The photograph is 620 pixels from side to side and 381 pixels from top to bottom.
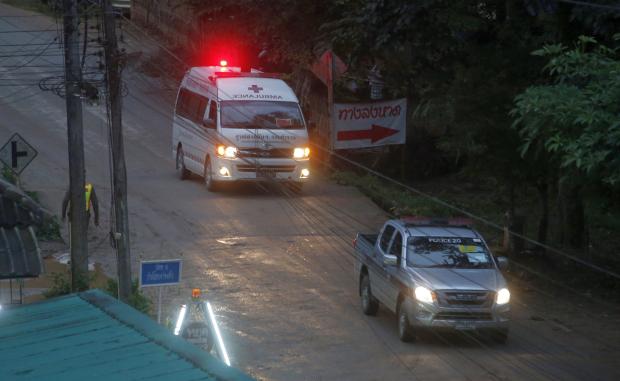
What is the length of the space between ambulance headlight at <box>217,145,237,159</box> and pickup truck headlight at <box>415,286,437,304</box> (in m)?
10.4

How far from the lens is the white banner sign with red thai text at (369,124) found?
27688mm

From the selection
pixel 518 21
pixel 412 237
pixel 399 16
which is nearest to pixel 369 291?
pixel 412 237

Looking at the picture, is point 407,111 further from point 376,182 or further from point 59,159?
point 59,159

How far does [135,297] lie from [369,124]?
1214 centimetres

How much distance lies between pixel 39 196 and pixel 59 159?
13.7ft

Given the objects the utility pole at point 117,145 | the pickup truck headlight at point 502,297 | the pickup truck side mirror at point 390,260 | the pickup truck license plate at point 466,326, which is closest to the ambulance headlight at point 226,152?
the utility pole at point 117,145

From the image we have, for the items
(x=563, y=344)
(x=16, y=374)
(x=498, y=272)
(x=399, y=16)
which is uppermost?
(x=399, y=16)

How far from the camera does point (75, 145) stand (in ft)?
58.0

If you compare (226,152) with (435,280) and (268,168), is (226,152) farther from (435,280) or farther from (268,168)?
(435,280)

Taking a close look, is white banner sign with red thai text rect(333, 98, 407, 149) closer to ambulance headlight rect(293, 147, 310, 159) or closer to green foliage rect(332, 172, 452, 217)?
green foliage rect(332, 172, 452, 217)

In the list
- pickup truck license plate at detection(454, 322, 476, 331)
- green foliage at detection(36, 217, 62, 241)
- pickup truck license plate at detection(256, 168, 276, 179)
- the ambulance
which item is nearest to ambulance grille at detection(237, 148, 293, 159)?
the ambulance

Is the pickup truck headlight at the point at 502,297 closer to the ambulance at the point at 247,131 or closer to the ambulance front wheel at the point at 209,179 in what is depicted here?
the ambulance at the point at 247,131

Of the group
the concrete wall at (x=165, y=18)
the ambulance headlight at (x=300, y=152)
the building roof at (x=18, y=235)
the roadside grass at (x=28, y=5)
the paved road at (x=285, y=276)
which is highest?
the roadside grass at (x=28, y=5)

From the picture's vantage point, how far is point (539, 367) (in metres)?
15.4
